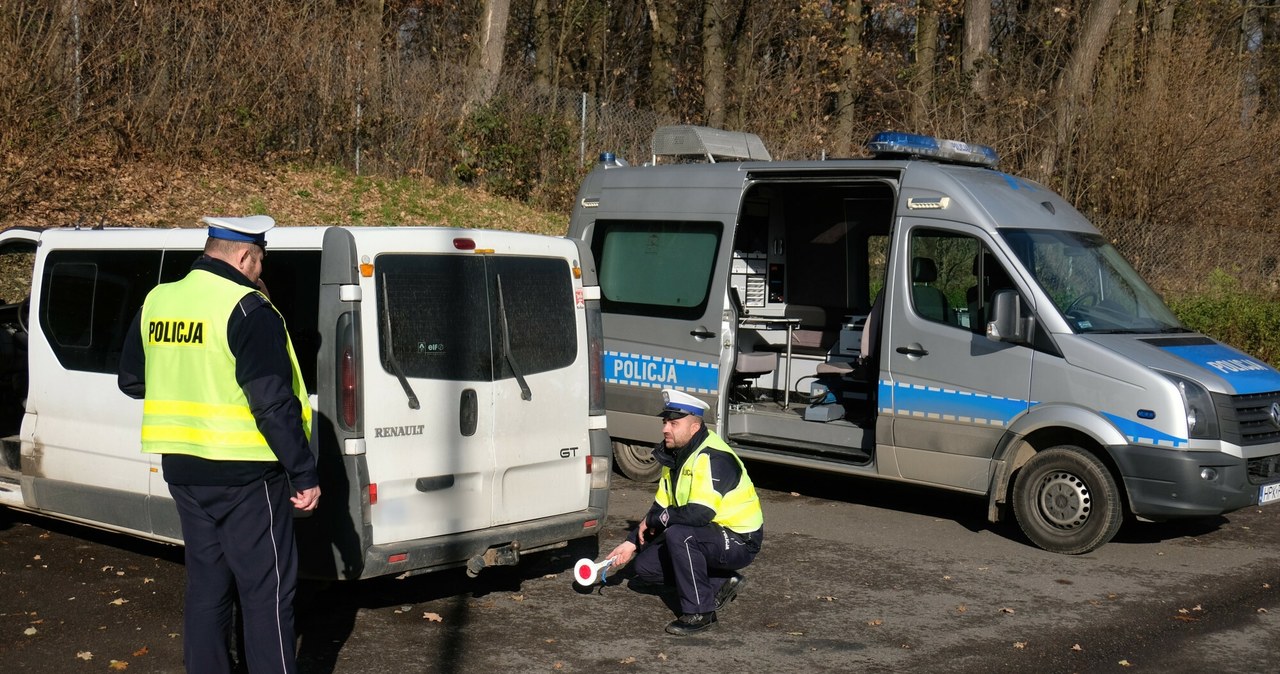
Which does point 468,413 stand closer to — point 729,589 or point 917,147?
point 729,589

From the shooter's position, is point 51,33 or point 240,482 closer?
point 240,482

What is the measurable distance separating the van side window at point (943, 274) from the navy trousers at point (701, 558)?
3078 millimetres

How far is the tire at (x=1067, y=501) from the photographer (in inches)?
318

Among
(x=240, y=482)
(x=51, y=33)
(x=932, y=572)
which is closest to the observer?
(x=240, y=482)

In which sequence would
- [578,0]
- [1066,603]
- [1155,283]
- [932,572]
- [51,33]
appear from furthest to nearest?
[578,0]
[1155,283]
[51,33]
[932,572]
[1066,603]

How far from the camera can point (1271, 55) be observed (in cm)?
2494

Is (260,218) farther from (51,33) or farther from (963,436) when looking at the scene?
(51,33)

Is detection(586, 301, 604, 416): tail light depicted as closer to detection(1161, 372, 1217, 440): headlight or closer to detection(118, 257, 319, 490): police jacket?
detection(118, 257, 319, 490): police jacket

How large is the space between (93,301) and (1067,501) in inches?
241

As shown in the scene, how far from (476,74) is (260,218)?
15.5 metres

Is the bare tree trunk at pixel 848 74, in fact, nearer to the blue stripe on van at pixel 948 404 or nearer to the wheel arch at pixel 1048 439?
the blue stripe on van at pixel 948 404

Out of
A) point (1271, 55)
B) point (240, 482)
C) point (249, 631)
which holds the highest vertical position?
point (1271, 55)

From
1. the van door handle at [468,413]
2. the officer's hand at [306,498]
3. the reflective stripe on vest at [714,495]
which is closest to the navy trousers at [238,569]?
the officer's hand at [306,498]

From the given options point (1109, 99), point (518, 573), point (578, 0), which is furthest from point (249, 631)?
point (578, 0)
